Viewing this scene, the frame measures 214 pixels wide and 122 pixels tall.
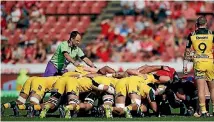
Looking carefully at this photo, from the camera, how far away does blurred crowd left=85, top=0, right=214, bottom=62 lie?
28.4 metres

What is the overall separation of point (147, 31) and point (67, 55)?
11.2 metres

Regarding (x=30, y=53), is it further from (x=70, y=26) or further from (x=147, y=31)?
(x=147, y=31)

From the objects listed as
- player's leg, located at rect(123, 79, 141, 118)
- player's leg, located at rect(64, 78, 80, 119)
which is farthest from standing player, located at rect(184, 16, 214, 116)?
player's leg, located at rect(64, 78, 80, 119)

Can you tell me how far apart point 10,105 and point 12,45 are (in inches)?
560

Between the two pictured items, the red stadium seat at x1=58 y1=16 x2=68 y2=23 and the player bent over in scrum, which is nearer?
the player bent over in scrum

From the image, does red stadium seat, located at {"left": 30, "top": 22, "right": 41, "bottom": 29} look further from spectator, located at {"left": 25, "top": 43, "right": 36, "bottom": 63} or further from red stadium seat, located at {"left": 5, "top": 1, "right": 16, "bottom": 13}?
spectator, located at {"left": 25, "top": 43, "right": 36, "bottom": 63}

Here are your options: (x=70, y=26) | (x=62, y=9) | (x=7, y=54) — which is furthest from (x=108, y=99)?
(x=62, y=9)

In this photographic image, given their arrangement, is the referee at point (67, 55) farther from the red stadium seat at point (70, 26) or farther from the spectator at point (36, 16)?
the spectator at point (36, 16)

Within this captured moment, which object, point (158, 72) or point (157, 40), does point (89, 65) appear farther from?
point (157, 40)

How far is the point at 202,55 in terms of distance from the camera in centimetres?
1639

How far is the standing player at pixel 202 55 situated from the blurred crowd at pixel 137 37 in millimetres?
11407

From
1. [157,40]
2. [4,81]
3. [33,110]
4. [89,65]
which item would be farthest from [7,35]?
[33,110]

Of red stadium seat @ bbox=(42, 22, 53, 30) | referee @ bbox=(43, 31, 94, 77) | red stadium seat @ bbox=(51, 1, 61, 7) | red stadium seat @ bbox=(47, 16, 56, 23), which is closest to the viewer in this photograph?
referee @ bbox=(43, 31, 94, 77)

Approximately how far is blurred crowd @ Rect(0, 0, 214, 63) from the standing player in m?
11.4
